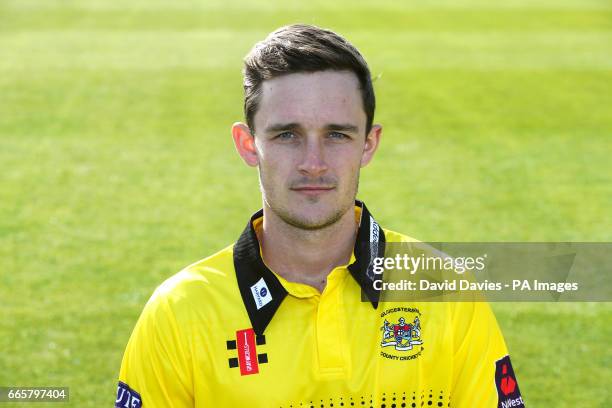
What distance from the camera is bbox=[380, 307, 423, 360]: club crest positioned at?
272 cm

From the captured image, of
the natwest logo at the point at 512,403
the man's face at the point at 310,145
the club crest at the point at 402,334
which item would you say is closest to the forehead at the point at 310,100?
the man's face at the point at 310,145

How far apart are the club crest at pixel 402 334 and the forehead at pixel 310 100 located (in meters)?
0.58

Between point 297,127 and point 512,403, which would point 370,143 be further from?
point 512,403

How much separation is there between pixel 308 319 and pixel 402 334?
285 mm

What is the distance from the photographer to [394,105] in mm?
13562

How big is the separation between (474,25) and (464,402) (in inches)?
771

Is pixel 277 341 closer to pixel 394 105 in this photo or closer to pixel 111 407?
pixel 111 407

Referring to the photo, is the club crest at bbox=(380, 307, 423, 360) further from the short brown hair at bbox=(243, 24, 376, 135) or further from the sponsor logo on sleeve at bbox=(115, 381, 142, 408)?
the sponsor logo on sleeve at bbox=(115, 381, 142, 408)

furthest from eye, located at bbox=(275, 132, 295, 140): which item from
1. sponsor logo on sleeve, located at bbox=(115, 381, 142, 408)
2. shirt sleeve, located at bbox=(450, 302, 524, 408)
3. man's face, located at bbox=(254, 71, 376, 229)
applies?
sponsor logo on sleeve, located at bbox=(115, 381, 142, 408)

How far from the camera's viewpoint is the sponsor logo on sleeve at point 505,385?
2.73 m

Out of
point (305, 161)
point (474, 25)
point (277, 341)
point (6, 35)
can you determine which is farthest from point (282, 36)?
point (474, 25)

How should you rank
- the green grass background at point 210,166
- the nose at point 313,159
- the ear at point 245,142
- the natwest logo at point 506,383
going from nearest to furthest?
the nose at point 313,159
the natwest logo at point 506,383
the ear at point 245,142
the green grass background at point 210,166

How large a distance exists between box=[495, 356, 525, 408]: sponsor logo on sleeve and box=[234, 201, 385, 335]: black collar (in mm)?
416

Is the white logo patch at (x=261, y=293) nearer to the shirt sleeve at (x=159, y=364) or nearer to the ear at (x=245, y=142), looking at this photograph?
the shirt sleeve at (x=159, y=364)
